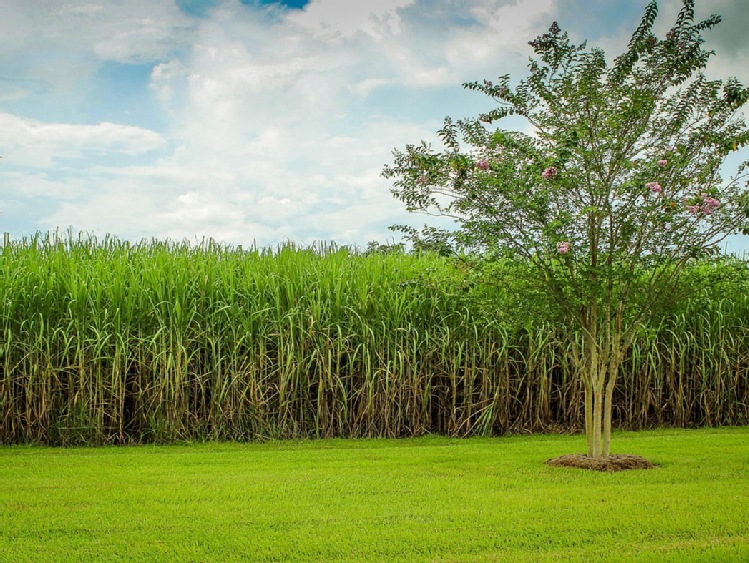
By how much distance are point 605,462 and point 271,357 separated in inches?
147

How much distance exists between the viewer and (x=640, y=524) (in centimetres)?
434


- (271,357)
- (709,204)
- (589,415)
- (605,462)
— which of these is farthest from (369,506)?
(271,357)

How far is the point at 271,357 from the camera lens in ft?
27.6

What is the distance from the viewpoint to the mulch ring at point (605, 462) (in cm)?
622

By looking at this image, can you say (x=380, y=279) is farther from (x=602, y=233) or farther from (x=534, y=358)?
(x=602, y=233)

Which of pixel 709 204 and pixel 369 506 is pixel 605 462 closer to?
pixel 709 204

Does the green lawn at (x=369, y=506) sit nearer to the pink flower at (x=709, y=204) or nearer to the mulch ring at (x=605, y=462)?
the mulch ring at (x=605, y=462)

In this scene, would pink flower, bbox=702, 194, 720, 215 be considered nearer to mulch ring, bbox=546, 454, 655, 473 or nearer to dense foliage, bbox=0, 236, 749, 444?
dense foliage, bbox=0, 236, 749, 444

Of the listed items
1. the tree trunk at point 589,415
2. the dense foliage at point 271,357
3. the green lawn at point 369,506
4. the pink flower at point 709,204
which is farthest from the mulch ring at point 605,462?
the pink flower at point 709,204

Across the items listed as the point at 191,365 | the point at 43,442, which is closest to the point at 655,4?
the point at 191,365

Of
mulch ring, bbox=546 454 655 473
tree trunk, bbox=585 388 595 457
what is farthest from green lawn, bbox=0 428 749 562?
tree trunk, bbox=585 388 595 457

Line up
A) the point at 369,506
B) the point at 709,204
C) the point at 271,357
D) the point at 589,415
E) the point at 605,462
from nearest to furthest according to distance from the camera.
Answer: the point at 369,506 < the point at 709,204 < the point at 605,462 < the point at 589,415 < the point at 271,357

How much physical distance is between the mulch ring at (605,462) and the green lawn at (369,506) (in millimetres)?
197

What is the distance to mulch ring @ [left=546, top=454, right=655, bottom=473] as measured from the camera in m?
6.22
